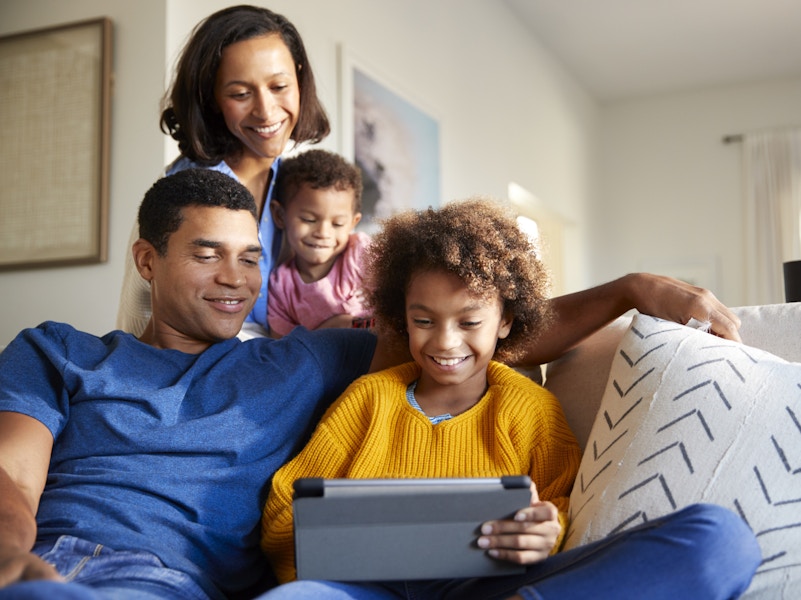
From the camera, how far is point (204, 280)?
5.13 ft

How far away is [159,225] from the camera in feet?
5.29

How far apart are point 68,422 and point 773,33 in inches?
221

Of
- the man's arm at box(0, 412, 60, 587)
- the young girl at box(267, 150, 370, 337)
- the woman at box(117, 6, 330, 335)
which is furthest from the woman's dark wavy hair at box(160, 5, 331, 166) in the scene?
the man's arm at box(0, 412, 60, 587)

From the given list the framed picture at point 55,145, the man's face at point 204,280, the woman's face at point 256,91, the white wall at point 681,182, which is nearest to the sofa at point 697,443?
the man's face at point 204,280

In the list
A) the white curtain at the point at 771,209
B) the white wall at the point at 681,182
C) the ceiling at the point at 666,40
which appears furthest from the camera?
the white wall at the point at 681,182

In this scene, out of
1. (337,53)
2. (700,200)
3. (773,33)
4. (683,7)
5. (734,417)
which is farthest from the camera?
(700,200)

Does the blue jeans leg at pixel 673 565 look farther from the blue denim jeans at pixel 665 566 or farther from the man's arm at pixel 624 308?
the man's arm at pixel 624 308

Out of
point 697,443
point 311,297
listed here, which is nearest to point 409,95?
point 311,297

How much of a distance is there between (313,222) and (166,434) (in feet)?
3.11

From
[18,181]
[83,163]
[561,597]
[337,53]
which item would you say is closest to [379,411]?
[561,597]

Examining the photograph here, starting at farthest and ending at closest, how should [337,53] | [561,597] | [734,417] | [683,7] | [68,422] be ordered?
[683,7]
[337,53]
[68,422]
[734,417]
[561,597]

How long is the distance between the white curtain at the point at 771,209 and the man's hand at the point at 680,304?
17.2 feet

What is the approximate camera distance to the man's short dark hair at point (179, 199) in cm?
160

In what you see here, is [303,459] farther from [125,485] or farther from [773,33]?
[773,33]
